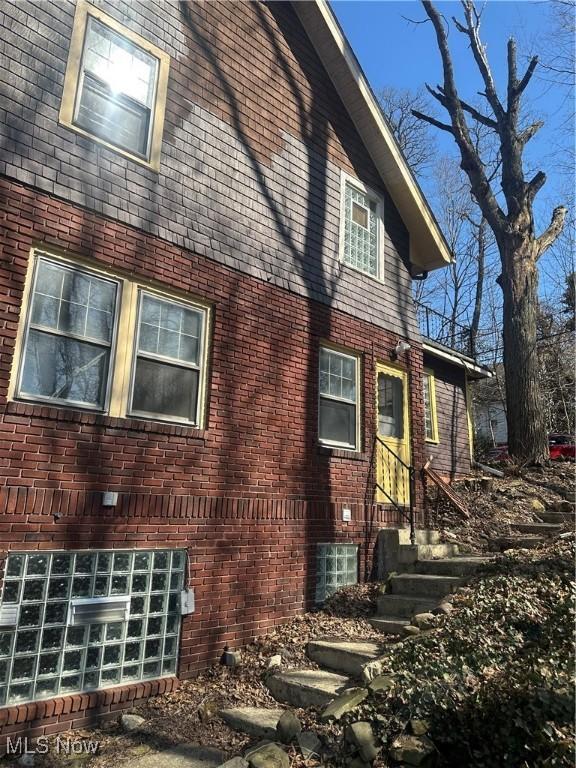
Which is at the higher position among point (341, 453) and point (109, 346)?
point (109, 346)

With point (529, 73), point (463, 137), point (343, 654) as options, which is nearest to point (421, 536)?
point (343, 654)

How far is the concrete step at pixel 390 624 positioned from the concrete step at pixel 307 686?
3.22ft

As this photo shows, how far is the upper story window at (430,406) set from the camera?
44.1 ft

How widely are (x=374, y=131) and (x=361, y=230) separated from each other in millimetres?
1653

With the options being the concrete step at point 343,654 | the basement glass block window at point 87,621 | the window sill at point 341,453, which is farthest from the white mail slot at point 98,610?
the window sill at point 341,453

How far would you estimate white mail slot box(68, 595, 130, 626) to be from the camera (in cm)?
482

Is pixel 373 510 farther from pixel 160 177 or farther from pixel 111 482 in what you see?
pixel 160 177

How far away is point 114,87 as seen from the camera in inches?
247

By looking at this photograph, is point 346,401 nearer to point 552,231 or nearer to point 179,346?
point 179,346

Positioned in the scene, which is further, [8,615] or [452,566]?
[452,566]

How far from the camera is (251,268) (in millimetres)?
7117

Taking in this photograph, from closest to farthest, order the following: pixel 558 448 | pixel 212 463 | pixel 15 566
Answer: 1. pixel 15 566
2. pixel 212 463
3. pixel 558 448

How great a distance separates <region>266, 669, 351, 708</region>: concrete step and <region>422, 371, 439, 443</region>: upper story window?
882 cm

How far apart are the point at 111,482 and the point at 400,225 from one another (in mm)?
7077
